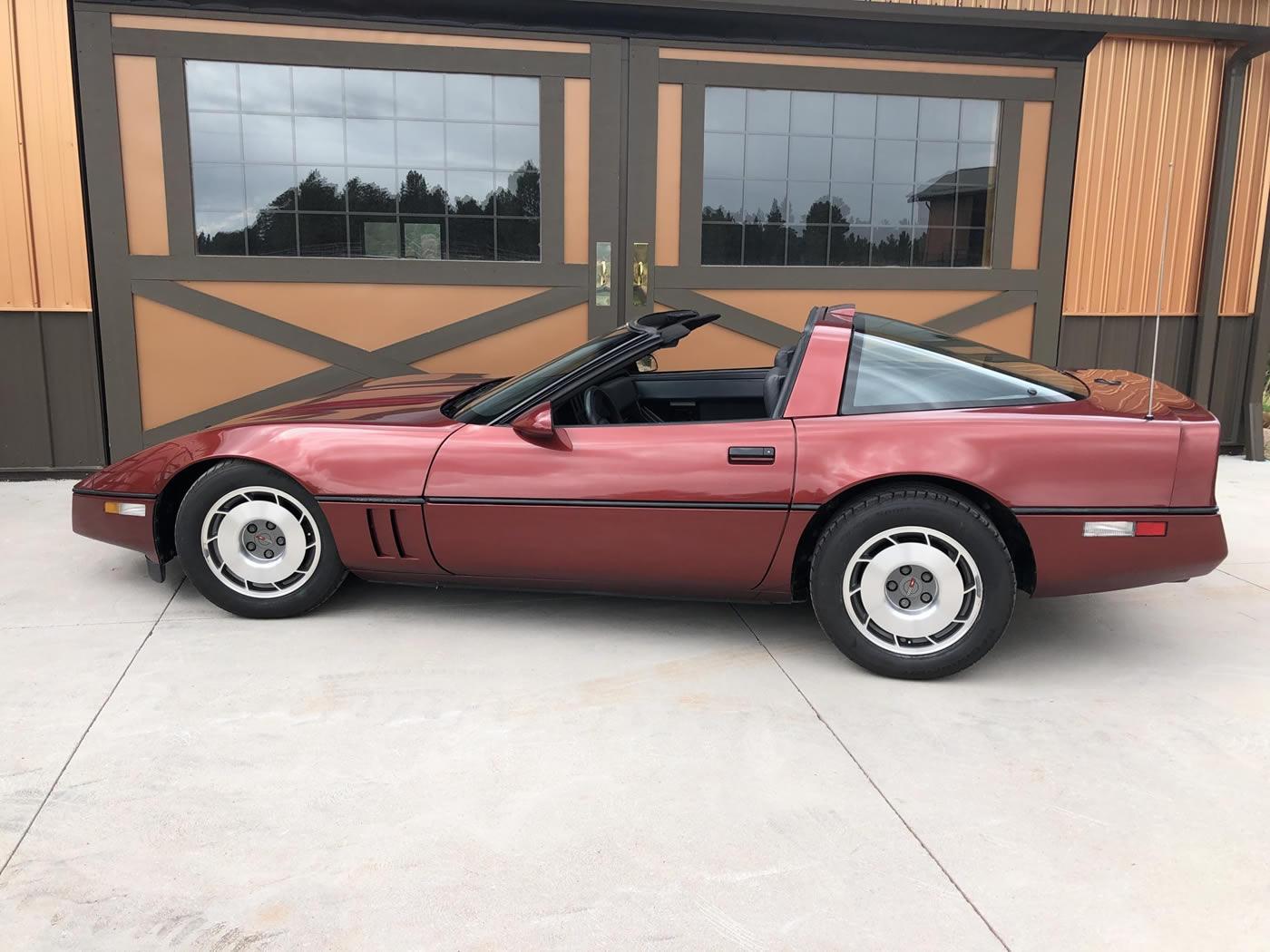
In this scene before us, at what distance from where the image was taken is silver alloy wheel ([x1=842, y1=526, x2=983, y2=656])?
10.6ft

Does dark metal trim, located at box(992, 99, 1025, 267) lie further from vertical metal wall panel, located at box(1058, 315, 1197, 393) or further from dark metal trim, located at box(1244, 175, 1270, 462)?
dark metal trim, located at box(1244, 175, 1270, 462)

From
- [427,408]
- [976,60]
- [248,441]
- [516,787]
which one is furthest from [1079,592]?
[976,60]

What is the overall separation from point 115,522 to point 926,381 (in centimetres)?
328

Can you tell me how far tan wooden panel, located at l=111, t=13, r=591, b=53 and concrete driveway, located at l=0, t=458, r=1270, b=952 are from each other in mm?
3883

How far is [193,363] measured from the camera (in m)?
6.32

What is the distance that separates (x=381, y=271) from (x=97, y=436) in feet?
7.17

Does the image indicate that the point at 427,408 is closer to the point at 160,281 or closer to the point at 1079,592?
the point at 1079,592

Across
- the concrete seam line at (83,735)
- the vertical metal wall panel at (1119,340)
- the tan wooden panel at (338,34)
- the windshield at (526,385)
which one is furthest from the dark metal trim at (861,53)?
the concrete seam line at (83,735)

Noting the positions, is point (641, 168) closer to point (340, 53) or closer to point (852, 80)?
point (852, 80)

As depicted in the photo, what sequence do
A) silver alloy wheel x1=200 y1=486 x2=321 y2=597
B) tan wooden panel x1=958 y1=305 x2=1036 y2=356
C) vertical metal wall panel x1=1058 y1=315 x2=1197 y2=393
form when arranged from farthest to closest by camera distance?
vertical metal wall panel x1=1058 y1=315 x2=1197 y2=393 < tan wooden panel x1=958 y1=305 x2=1036 y2=356 < silver alloy wheel x1=200 y1=486 x2=321 y2=597

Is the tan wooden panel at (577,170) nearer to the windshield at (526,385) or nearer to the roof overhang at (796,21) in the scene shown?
the roof overhang at (796,21)

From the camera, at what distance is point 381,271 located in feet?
20.9

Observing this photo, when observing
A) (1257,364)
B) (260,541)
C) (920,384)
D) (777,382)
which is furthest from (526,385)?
(1257,364)

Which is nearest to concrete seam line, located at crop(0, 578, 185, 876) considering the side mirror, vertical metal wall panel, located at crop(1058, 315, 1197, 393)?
the side mirror
